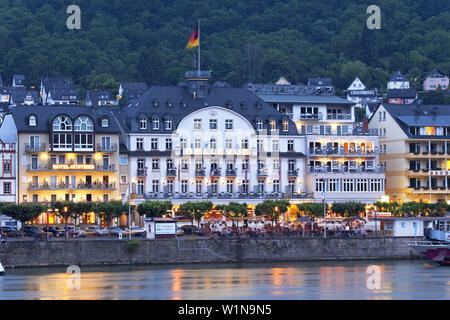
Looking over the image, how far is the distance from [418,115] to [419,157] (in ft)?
16.5

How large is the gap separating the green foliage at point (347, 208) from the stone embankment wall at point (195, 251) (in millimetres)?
8875

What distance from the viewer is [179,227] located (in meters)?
125

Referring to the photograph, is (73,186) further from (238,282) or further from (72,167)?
(238,282)

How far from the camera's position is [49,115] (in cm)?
13075

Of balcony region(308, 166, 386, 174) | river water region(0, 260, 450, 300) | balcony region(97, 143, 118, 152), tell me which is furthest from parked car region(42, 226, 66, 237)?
balcony region(308, 166, 386, 174)

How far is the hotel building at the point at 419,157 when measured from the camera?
14275 cm

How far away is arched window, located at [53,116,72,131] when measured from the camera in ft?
425

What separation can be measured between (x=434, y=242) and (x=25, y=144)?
39601mm

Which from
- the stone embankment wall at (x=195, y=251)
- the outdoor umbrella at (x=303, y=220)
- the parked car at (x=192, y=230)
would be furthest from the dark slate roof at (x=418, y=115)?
the parked car at (x=192, y=230)

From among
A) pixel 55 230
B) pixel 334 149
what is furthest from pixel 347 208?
pixel 55 230

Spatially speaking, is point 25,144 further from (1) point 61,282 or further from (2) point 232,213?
(1) point 61,282

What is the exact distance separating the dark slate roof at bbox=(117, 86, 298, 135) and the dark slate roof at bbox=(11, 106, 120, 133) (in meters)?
3.05
